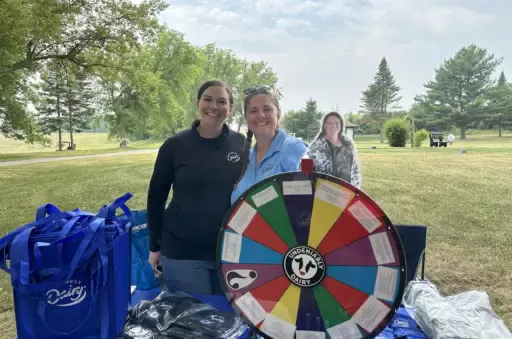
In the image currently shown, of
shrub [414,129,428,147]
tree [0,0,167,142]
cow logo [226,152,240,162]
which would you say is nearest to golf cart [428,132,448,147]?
shrub [414,129,428,147]

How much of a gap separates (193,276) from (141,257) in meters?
1.07

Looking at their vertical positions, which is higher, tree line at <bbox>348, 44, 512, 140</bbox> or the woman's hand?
tree line at <bbox>348, 44, 512, 140</bbox>

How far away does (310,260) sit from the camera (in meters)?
0.85

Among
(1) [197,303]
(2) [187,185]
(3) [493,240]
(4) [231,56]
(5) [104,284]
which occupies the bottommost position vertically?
(3) [493,240]

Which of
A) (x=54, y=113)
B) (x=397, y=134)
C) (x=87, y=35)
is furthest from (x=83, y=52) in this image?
(x=54, y=113)

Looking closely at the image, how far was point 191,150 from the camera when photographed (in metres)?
1.32

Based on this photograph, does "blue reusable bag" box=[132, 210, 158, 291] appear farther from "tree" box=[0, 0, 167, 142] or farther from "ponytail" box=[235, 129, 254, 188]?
"tree" box=[0, 0, 167, 142]

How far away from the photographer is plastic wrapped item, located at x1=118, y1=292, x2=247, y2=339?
0.96 m

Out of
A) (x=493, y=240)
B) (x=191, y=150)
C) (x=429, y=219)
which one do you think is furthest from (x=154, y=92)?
(x=191, y=150)

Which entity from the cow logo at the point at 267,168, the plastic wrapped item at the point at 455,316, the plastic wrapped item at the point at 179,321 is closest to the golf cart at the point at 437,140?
the plastic wrapped item at the point at 455,316

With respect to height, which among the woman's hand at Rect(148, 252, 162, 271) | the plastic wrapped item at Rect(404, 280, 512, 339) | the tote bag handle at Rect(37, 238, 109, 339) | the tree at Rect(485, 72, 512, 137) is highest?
the tree at Rect(485, 72, 512, 137)

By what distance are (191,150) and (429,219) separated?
4354mm

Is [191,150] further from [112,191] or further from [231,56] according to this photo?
[231,56]

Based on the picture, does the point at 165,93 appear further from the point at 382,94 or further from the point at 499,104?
the point at 382,94
